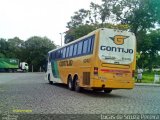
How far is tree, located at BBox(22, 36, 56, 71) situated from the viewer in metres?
94.0

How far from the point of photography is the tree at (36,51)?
94.0 metres

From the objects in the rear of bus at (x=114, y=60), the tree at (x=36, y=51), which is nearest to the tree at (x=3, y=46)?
the tree at (x=36, y=51)

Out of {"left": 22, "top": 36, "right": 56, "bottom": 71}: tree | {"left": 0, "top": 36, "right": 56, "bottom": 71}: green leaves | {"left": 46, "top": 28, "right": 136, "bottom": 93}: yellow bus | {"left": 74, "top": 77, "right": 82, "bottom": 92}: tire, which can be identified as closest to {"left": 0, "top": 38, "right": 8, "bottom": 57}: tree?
{"left": 0, "top": 36, "right": 56, "bottom": 71}: green leaves

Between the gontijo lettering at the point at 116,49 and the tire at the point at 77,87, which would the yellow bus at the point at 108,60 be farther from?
the tire at the point at 77,87

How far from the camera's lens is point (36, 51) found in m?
95.4

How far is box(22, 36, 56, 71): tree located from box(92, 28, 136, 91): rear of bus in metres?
74.8

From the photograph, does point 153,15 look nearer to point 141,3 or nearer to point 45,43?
point 141,3

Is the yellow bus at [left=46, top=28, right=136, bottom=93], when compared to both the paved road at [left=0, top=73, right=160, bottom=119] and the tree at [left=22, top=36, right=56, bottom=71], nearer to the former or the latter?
the paved road at [left=0, top=73, right=160, bottom=119]

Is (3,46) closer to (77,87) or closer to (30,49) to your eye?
(30,49)

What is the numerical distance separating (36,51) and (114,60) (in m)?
78.0

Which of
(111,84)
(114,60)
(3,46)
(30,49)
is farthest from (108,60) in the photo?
(3,46)

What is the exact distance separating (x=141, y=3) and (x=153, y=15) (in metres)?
3.31

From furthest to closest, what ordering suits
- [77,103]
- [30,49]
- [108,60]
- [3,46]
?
[3,46] < [30,49] < [108,60] < [77,103]

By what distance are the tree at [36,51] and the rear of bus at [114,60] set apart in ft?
245
